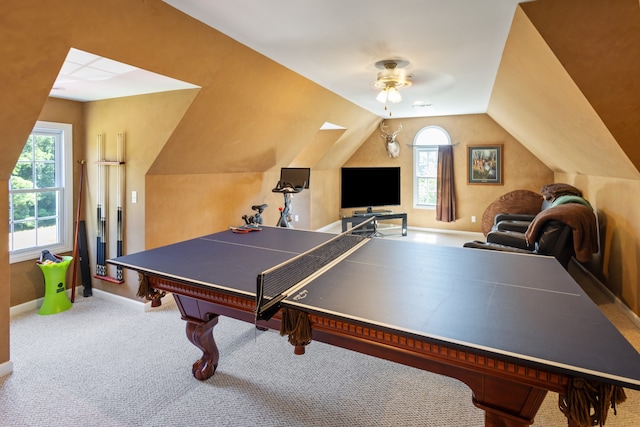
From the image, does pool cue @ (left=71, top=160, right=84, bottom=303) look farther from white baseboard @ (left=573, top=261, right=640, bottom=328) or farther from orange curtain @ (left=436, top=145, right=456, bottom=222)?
orange curtain @ (left=436, top=145, right=456, bottom=222)

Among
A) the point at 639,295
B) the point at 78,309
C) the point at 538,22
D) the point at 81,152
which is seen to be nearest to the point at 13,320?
the point at 78,309

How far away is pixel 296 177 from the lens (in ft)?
17.2

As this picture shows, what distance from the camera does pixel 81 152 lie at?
4070mm

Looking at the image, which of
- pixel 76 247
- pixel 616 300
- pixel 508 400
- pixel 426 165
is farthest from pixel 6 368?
pixel 426 165

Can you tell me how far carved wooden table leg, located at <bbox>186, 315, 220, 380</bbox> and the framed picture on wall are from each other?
6304 mm

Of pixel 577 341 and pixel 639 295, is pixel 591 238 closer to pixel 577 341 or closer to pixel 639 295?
pixel 639 295

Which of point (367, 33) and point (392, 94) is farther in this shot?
point (392, 94)

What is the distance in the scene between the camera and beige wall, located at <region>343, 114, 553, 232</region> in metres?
6.81

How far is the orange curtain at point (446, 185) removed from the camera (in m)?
7.30

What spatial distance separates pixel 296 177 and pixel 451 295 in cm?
381

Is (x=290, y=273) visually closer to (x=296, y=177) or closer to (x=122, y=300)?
(x=122, y=300)

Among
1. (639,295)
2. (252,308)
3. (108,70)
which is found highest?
(108,70)

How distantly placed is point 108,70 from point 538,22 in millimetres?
3062

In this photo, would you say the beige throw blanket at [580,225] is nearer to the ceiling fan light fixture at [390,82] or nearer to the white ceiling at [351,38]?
the white ceiling at [351,38]
